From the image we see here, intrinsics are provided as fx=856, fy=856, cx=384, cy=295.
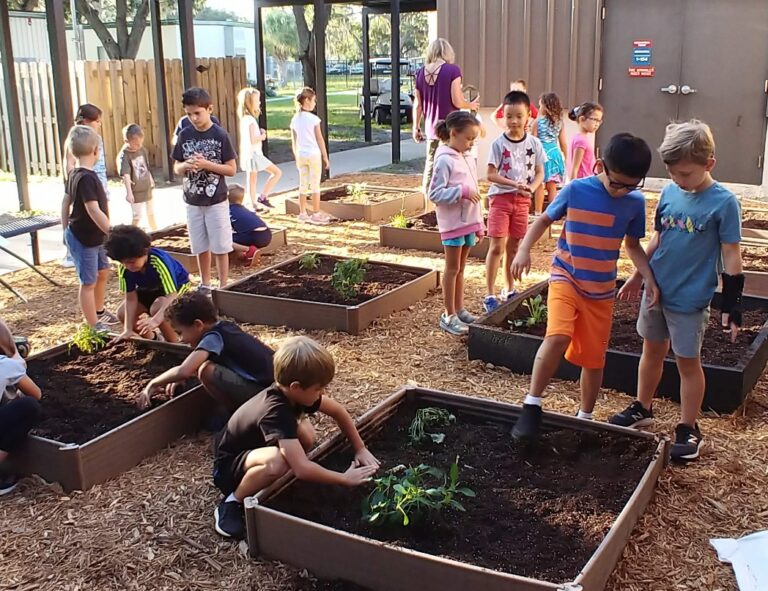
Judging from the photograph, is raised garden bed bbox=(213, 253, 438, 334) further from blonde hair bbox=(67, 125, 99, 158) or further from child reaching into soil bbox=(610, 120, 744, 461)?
child reaching into soil bbox=(610, 120, 744, 461)

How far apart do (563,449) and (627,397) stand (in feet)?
3.69

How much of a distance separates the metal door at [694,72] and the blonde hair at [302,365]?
10.4 metres

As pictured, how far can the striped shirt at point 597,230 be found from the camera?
4.14 meters

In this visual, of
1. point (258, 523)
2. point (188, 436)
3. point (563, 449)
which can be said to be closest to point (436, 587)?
point (258, 523)

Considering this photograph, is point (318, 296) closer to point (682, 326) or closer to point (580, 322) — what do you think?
point (580, 322)

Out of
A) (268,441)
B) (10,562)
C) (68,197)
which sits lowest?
(10,562)

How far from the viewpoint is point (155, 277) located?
539 centimetres

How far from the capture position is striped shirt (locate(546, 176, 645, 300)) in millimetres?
4137

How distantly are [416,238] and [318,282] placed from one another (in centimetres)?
205

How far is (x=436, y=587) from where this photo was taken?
10.1 feet

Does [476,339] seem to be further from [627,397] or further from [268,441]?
[268,441]

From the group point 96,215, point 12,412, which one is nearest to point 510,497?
point 12,412

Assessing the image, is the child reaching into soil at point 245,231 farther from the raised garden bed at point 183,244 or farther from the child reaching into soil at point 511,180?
the child reaching into soil at point 511,180

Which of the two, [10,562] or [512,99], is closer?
[10,562]
